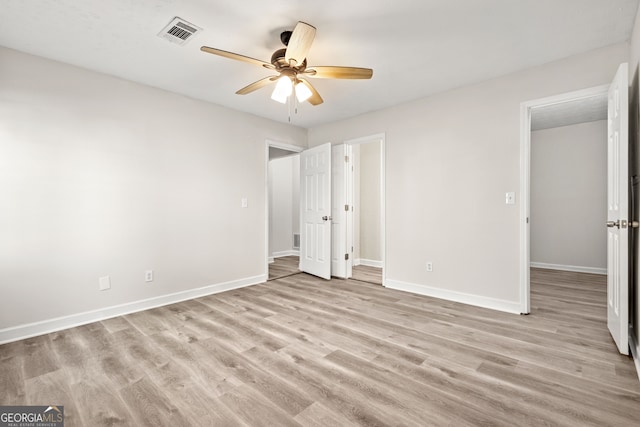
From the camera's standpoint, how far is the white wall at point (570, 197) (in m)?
5.10

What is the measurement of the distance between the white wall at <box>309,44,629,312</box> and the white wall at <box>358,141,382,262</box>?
56.3 inches

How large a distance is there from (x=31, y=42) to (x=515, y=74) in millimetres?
4452

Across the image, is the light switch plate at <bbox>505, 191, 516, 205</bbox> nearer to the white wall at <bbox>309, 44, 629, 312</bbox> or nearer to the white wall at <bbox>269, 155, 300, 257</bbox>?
the white wall at <bbox>309, 44, 629, 312</bbox>

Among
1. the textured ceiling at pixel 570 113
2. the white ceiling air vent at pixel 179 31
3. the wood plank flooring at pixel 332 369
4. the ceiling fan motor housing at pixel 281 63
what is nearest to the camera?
the wood plank flooring at pixel 332 369

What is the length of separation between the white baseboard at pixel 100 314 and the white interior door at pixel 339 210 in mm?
1544

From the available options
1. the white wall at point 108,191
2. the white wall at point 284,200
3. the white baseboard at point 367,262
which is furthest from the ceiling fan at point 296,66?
the white wall at point 284,200

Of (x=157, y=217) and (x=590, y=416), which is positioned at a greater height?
(x=157, y=217)

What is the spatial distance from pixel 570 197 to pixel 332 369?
564cm

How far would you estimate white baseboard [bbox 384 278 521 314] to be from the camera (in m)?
3.18

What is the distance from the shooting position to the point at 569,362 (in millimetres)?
2131

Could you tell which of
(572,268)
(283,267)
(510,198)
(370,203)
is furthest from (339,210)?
(572,268)

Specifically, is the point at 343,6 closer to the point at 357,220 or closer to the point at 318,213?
the point at 318,213

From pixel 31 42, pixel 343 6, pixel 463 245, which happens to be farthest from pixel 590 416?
pixel 31 42

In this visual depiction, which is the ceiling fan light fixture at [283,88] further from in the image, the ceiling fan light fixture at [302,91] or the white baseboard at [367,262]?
the white baseboard at [367,262]
